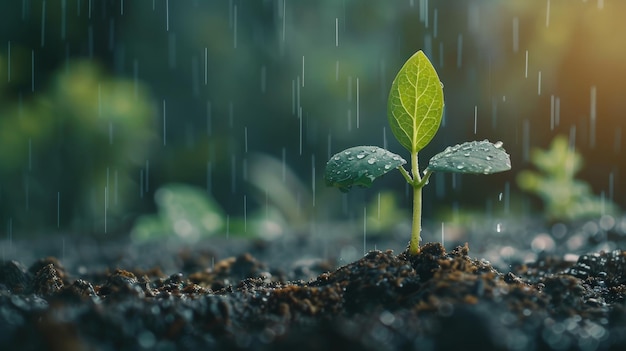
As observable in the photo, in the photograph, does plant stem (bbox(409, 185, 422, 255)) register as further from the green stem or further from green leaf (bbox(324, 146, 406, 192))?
green leaf (bbox(324, 146, 406, 192))

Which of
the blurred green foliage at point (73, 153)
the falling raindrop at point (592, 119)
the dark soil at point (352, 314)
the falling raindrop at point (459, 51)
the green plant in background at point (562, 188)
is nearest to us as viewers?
the dark soil at point (352, 314)

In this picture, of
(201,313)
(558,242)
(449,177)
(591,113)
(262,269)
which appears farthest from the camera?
(449,177)

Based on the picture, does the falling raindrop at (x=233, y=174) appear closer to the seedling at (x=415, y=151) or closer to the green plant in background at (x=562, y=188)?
the green plant in background at (x=562, y=188)

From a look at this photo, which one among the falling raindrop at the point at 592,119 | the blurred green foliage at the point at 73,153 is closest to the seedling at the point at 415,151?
the blurred green foliage at the point at 73,153

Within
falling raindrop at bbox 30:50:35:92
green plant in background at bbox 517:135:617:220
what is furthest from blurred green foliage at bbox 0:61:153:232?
green plant in background at bbox 517:135:617:220

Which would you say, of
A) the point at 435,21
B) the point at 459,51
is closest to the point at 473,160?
the point at 459,51

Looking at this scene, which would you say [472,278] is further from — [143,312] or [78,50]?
[78,50]

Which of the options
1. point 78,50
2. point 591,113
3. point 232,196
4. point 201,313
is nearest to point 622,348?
point 201,313
